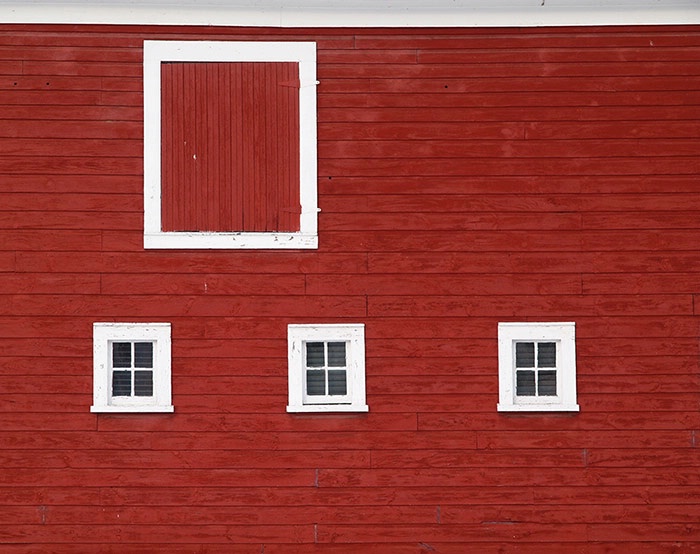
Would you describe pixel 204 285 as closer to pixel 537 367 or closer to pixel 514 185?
pixel 514 185

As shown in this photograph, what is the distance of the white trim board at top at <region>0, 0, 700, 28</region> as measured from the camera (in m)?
11.4

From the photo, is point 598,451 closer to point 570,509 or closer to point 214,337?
point 570,509

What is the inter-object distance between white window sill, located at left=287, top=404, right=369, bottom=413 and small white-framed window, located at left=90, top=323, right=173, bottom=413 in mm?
1170

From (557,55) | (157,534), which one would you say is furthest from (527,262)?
(157,534)

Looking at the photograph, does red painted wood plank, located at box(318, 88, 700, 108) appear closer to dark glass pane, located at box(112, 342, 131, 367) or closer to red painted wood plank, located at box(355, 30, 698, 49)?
red painted wood plank, located at box(355, 30, 698, 49)

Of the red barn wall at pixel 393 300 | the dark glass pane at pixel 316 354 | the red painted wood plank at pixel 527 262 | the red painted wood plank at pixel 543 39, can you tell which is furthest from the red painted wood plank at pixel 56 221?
the red painted wood plank at pixel 543 39

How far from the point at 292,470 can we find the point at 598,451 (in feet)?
9.45

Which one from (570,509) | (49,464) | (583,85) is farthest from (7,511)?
(583,85)

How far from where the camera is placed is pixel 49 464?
11.2 metres

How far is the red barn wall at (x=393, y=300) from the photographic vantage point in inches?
444

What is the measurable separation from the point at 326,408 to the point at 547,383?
2.12 metres

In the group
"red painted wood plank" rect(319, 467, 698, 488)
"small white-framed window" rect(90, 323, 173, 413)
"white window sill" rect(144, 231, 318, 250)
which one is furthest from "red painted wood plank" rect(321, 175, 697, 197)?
"red painted wood plank" rect(319, 467, 698, 488)

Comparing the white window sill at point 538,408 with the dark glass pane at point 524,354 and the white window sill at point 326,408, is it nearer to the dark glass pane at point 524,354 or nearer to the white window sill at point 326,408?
the dark glass pane at point 524,354

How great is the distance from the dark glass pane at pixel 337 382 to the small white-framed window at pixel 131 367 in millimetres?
1501
